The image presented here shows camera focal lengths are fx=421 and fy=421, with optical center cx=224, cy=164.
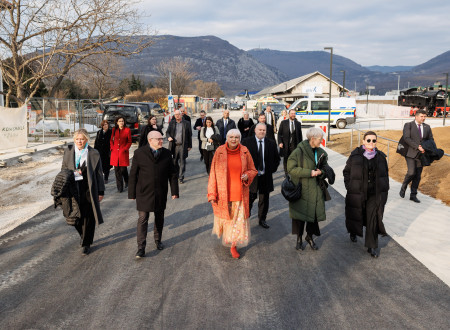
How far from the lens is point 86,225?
589cm

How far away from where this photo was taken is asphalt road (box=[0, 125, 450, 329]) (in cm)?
399

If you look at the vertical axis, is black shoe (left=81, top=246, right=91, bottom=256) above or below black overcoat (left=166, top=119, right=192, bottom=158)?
below

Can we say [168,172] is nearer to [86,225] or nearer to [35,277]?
[86,225]

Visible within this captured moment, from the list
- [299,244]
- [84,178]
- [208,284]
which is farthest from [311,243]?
[84,178]

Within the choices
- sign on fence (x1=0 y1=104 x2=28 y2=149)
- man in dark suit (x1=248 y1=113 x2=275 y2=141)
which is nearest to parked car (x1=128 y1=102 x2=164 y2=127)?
sign on fence (x1=0 y1=104 x2=28 y2=149)

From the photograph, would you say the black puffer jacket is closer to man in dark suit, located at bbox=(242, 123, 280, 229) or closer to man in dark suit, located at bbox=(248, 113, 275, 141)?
man in dark suit, located at bbox=(242, 123, 280, 229)

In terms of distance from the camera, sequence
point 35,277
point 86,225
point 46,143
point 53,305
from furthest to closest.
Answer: point 46,143 < point 86,225 < point 35,277 < point 53,305

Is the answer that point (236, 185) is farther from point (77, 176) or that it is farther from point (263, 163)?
point (77, 176)

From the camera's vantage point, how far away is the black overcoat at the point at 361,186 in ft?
18.7

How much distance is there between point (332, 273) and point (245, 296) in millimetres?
1291

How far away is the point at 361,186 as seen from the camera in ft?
18.9

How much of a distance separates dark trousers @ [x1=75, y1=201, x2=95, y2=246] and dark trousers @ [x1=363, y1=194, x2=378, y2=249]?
3828 mm

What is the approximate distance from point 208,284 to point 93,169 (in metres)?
2.39

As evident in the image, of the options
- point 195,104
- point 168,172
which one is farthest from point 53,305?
point 195,104
